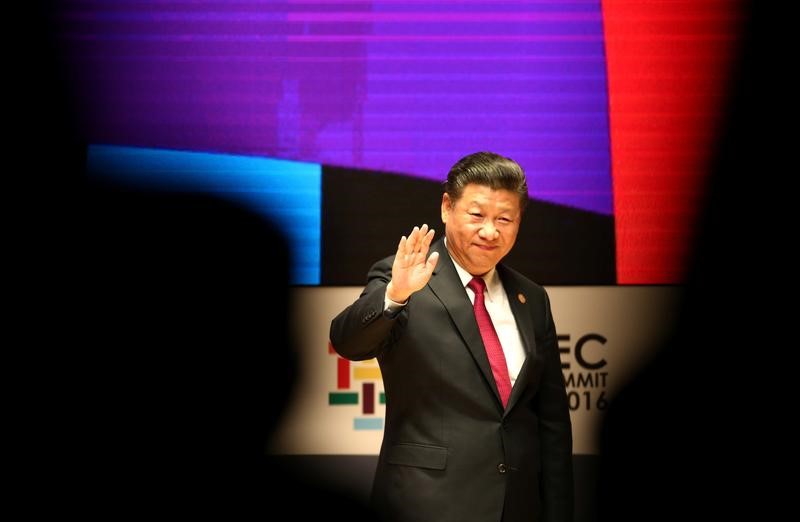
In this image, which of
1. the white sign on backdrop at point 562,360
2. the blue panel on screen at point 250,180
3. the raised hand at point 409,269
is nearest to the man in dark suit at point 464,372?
the raised hand at point 409,269

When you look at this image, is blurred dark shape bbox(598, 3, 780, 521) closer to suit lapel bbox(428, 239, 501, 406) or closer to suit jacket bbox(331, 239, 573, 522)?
suit jacket bbox(331, 239, 573, 522)

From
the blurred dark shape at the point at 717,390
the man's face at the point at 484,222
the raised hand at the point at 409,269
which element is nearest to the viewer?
the raised hand at the point at 409,269

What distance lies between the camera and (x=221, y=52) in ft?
10.2

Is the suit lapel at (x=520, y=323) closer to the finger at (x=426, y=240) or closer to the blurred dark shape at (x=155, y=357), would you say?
the finger at (x=426, y=240)

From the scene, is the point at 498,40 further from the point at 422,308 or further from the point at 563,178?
the point at 422,308

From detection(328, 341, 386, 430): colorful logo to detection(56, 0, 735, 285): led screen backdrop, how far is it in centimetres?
33

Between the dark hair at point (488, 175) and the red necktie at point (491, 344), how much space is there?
253 mm

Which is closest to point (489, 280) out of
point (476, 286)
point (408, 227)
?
point (476, 286)

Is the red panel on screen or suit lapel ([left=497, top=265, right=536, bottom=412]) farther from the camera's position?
the red panel on screen

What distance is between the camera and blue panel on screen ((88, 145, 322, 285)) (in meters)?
3.05

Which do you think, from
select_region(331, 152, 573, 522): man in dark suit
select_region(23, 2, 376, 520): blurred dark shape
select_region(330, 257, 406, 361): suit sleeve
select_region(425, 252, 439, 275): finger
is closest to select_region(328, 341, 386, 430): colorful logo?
select_region(23, 2, 376, 520): blurred dark shape

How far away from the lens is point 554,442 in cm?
222

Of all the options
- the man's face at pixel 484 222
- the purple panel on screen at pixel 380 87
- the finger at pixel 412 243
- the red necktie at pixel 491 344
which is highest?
the purple panel on screen at pixel 380 87

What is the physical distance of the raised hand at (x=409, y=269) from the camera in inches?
75.2
